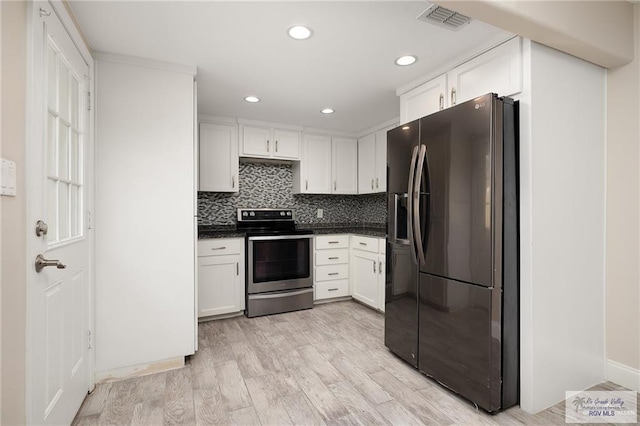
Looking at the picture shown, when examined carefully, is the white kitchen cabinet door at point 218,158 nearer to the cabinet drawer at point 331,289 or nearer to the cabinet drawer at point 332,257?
the cabinet drawer at point 332,257

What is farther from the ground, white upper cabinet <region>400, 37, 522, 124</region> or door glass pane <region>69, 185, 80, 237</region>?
white upper cabinet <region>400, 37, 522, 124</region>

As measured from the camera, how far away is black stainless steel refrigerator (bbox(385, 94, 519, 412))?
1730mm

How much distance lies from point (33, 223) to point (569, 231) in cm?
279

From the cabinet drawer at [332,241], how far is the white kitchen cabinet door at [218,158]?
1.22 metres

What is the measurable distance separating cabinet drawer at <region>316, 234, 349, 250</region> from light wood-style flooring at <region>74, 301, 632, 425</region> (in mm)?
1277

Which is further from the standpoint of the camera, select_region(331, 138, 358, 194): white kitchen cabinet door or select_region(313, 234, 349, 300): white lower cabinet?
select_region(331, 138, 358, 194): white kitchen cabinet door

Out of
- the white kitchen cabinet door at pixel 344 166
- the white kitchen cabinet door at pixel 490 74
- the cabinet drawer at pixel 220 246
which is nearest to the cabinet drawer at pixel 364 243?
the white kitchen cabinet door at pixel 344 166

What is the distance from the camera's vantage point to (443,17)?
5.68 ft

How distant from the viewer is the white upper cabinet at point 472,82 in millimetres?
1857

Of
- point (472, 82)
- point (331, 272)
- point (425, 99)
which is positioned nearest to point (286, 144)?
point (331, 272)

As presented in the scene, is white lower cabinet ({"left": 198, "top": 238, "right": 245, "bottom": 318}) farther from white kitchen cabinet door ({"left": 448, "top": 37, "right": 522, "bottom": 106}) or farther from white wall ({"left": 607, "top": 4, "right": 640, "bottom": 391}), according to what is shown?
white wall ({"left": 607, "top": 4, "right": 640, "bottom": 391})

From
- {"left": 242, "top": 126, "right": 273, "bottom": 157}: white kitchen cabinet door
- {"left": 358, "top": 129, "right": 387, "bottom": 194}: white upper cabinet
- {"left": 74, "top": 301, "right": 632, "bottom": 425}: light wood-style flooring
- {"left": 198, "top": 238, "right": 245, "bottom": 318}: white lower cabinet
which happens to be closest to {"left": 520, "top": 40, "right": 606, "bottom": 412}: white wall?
{"left": 74, "top": 301, "right": 632, "bottom": 425}: light wood-style flooring

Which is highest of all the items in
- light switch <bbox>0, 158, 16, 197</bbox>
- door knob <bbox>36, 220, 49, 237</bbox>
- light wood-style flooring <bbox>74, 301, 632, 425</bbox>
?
light switch <bbox>0, 158, 16, 197</bbox>

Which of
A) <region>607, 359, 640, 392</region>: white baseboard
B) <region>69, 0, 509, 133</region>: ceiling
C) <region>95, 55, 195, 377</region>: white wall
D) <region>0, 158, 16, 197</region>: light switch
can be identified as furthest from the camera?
<region>95, 55, 195, 377</region>: white wall
